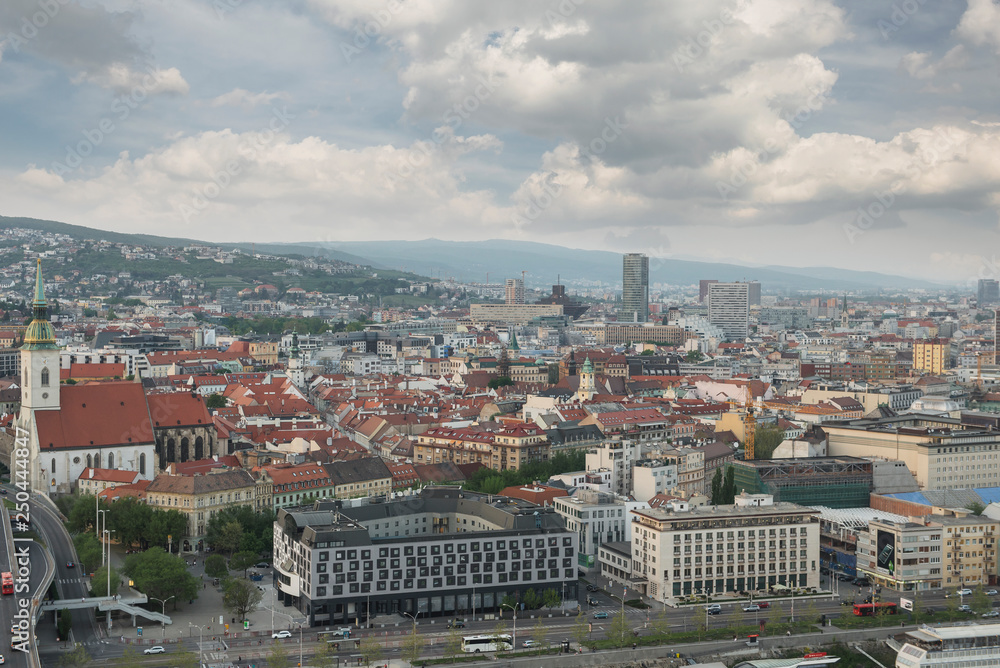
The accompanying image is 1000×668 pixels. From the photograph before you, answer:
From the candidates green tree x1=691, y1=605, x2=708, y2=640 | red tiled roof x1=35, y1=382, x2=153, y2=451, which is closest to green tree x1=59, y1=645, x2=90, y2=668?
green tree x1=691, y1=605, x2=708, y2=640

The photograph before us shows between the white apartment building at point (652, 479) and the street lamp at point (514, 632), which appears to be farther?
the white apartment building at point (652, 479)

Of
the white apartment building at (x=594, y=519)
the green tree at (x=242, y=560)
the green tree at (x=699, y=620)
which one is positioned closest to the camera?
the green tree at (x=699, y=620)

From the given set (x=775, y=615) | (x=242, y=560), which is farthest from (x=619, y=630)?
(x=242, y=560)

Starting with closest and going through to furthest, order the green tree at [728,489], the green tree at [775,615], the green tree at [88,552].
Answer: the green tree at [775,615] → the green tree at [88,552] → the green tree at [728,489]

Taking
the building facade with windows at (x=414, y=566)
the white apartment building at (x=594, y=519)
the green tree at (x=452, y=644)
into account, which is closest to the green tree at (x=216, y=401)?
the white apartment building at (x=594, y=519)

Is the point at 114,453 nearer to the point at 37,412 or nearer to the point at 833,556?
the point at 37,412

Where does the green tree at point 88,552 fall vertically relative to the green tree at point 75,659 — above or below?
above

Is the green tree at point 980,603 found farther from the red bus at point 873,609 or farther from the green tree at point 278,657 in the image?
the green tree at point 278,657

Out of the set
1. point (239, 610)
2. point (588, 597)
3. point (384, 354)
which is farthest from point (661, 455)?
point (384, 354)

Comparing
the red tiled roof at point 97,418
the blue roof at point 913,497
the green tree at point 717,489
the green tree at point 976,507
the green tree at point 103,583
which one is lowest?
the green tree at point 103,583
